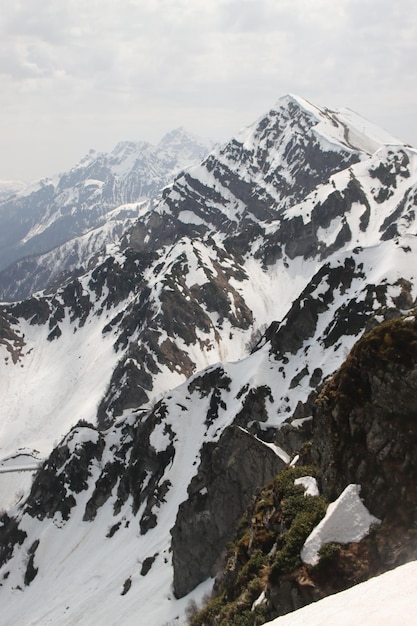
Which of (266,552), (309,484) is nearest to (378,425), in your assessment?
(309,484)

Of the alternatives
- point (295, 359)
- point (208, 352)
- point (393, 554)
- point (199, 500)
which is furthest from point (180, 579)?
point (208, 352)

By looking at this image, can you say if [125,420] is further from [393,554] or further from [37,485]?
[393,554]

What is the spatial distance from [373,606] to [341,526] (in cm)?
875

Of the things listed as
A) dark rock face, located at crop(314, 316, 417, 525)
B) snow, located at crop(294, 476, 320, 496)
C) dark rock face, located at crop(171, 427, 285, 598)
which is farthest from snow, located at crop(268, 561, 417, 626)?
dark rock face, located at crop(171, 427, 285, 598)

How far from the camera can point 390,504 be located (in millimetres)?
22922

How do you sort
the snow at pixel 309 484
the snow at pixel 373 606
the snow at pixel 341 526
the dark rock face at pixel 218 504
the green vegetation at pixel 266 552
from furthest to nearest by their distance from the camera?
the dark rock face at pixel 218 504, the snow at pixel 309 484, the green vegetation at pixel 266 552, the snow at pixel 341 526, the snow at pixel 373 606

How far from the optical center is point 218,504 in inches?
2511

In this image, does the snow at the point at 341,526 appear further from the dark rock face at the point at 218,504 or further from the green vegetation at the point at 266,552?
the dark rock face at the point at 218,504

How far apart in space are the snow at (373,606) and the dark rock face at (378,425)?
6380mm

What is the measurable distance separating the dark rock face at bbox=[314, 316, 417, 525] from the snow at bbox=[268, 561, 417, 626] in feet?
20.9

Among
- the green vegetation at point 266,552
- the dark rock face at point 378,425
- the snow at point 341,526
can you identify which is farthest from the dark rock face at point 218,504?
the snow at point 341,526

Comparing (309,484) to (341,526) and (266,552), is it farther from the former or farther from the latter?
(341,526)

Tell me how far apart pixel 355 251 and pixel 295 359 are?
4156 cm

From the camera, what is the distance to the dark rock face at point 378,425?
2345 centimetres
